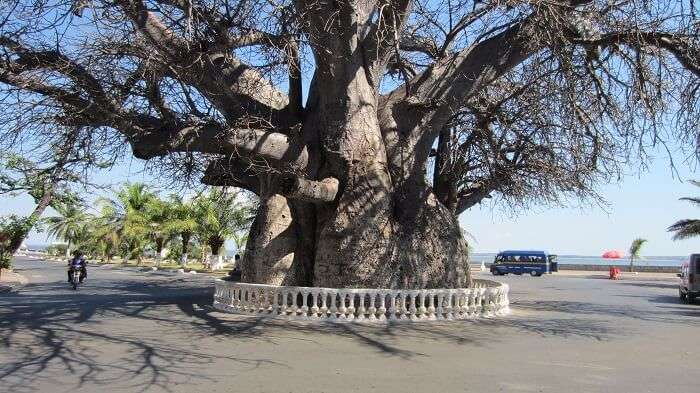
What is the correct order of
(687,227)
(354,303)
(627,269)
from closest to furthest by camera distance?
(354,303), (687,227), (627,269)

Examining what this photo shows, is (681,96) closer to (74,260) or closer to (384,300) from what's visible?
(384,300)

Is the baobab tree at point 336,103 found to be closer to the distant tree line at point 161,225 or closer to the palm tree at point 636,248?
the distant tree line at point 161,225

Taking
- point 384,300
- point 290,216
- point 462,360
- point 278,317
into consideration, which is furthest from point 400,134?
point 462,360

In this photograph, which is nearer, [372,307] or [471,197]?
[372,307]

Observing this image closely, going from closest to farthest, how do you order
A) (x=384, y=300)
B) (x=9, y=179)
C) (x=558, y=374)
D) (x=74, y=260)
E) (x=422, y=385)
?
1. (x=422, y=385)
2. (x=558, y=374)
3. (x=384, y=300)
4. (x=74, y=260)
5. (x=9, y=179)

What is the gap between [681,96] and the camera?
12.7 metres

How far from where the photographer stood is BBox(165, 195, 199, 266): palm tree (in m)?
45.2

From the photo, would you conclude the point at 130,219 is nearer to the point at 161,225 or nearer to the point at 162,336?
the point at 161,225

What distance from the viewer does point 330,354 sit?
8.41m

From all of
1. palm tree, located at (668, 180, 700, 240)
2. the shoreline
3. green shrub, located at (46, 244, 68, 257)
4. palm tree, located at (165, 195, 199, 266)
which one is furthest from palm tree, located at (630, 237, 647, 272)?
green shrub, located at (46, 244, 68, 257)

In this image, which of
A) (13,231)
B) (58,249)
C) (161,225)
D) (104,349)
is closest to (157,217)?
(161,225)

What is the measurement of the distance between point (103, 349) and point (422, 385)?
14.9 ft

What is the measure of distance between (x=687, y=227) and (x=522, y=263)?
15053 millimetres

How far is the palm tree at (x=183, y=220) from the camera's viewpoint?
45250mm
